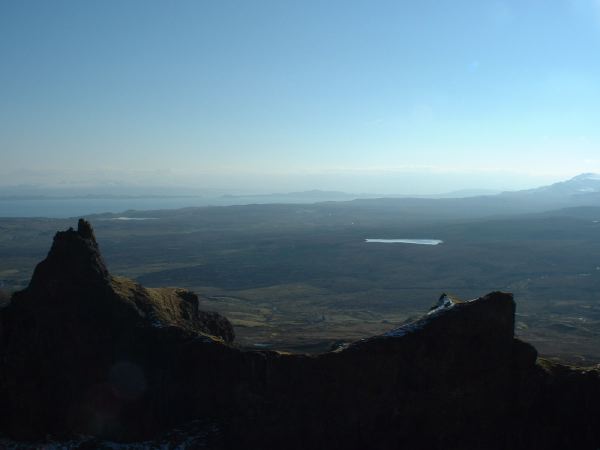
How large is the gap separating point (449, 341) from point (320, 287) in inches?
4116

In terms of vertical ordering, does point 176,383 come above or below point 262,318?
above

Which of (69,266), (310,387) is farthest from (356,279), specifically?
(310,387)

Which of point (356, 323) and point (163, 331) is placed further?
point (356, 323)

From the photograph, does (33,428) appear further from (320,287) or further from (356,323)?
(320,287)

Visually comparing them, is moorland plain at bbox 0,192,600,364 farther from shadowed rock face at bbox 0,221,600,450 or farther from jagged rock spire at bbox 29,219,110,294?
shadowed rock face at bbox 0,221,600,450

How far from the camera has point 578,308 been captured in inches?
4163

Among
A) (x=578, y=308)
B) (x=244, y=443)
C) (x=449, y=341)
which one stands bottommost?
(x=578, y=308)

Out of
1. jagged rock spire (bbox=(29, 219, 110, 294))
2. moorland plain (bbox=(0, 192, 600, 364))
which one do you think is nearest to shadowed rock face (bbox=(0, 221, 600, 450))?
jagged rock spire (bbox=(29, 219, 110, 294))

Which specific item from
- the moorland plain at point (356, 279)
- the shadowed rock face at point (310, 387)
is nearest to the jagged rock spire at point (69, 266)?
the shadowed rock face at point (310, 387)

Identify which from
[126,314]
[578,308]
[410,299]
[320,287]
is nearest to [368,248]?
[320,287]

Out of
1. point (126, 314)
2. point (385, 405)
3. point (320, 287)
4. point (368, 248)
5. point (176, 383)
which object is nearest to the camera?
point (385, 405)

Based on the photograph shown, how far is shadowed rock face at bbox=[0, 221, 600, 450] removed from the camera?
23531 millimetres

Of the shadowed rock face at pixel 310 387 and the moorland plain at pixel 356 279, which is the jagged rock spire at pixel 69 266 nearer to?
the shadowed rock face at pixel 310 387

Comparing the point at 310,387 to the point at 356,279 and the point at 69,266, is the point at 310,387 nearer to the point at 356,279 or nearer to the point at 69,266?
the point at 69,266
